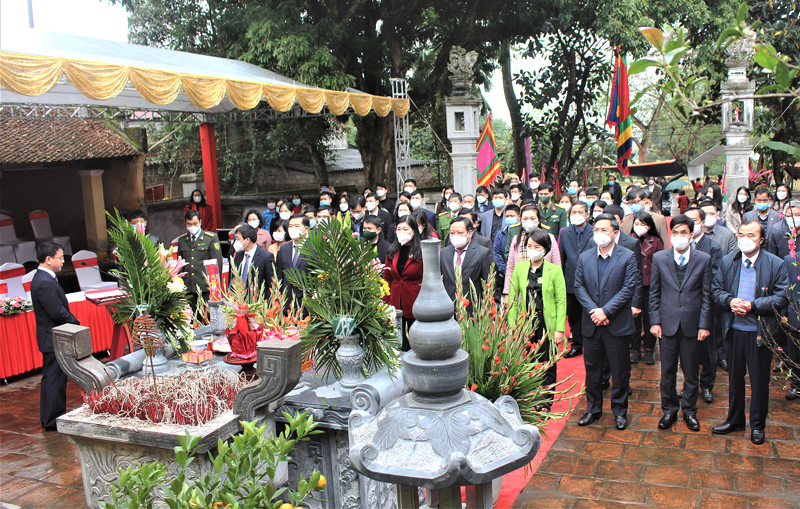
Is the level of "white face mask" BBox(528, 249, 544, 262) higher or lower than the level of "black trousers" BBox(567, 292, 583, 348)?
higher

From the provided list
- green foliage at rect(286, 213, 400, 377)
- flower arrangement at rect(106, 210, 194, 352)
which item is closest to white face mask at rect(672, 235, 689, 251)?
green foliage at rect(286, 213, 400, 377)

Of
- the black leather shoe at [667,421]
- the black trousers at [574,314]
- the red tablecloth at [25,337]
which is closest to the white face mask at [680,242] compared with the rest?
the black leather shoe at [667,421]

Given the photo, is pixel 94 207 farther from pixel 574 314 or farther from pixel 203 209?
pixel 574 314

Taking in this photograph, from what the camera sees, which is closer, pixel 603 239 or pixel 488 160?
→ pixel 603 239

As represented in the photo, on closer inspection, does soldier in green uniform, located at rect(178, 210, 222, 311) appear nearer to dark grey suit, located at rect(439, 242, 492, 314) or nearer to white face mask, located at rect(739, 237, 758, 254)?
dark grey suit, located at rect(439, 242, 492, 314)

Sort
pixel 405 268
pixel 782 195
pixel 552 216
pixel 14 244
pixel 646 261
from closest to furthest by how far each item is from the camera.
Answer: pixel 405 268 → pixel 646 261 → pixel 552 216 → pixel 782 195 → pixel 14 244

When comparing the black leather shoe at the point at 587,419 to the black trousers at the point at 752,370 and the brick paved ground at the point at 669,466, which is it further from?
the black trousers at the point at 752,370

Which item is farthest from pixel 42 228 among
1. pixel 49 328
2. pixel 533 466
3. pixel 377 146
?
pixel 533 466

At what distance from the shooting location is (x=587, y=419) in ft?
16.9

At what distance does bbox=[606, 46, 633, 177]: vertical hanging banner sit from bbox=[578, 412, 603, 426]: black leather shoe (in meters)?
5.36

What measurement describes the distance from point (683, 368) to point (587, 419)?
868 mm

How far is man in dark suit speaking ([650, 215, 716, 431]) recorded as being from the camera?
4.84m

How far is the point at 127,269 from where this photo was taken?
3816 millimetres

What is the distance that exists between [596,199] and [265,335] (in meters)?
5.66
